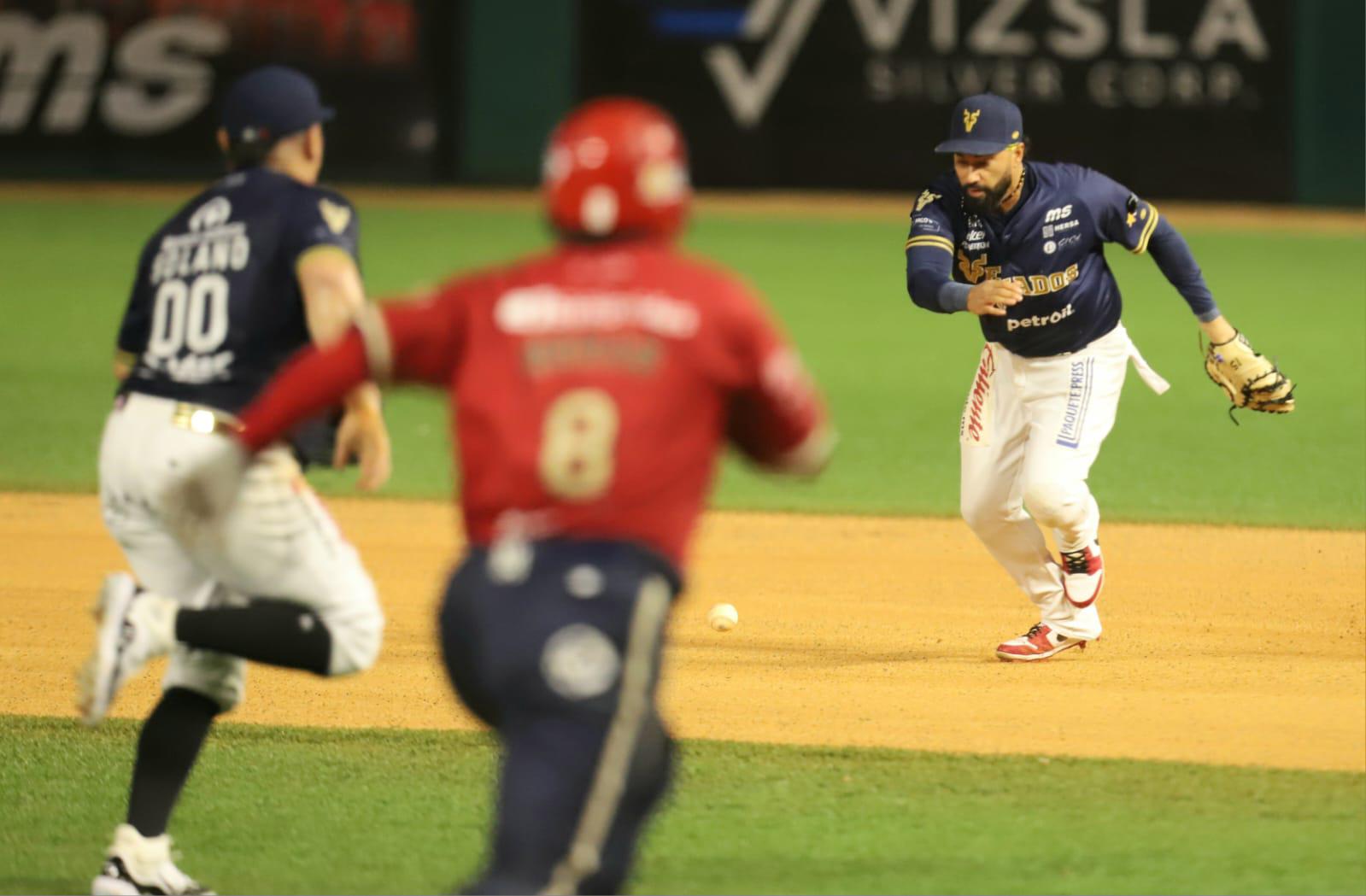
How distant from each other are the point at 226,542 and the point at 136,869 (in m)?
0.85

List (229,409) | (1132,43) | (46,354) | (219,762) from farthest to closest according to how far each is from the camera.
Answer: (1132,43) → (46,354) → (219,762) → (229,409)

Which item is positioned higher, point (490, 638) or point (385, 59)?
point (490, 638)

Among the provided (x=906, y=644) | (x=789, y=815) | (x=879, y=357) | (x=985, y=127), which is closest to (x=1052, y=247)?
(x=985, y=127)

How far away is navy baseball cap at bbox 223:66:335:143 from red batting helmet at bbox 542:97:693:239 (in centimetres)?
157

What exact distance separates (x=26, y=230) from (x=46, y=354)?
7.08 meters

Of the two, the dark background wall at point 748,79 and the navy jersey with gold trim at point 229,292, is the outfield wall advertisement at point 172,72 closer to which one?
the dark background wall at point 748,79

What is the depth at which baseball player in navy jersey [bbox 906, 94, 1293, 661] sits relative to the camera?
7.22 m

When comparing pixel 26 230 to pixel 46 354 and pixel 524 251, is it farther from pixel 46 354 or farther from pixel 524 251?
pixel 46 354

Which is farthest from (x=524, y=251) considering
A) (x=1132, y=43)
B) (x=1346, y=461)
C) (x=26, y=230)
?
(x=1346, y=461)

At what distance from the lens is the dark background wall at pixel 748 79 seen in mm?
23875

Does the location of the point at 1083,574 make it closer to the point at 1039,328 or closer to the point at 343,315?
the point at 1039,328

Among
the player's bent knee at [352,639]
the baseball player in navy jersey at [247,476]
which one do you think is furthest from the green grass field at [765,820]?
the player's bent knee at [352,639]

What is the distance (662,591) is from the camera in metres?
3.65

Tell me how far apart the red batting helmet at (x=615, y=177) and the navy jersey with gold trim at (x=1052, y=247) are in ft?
11.6
